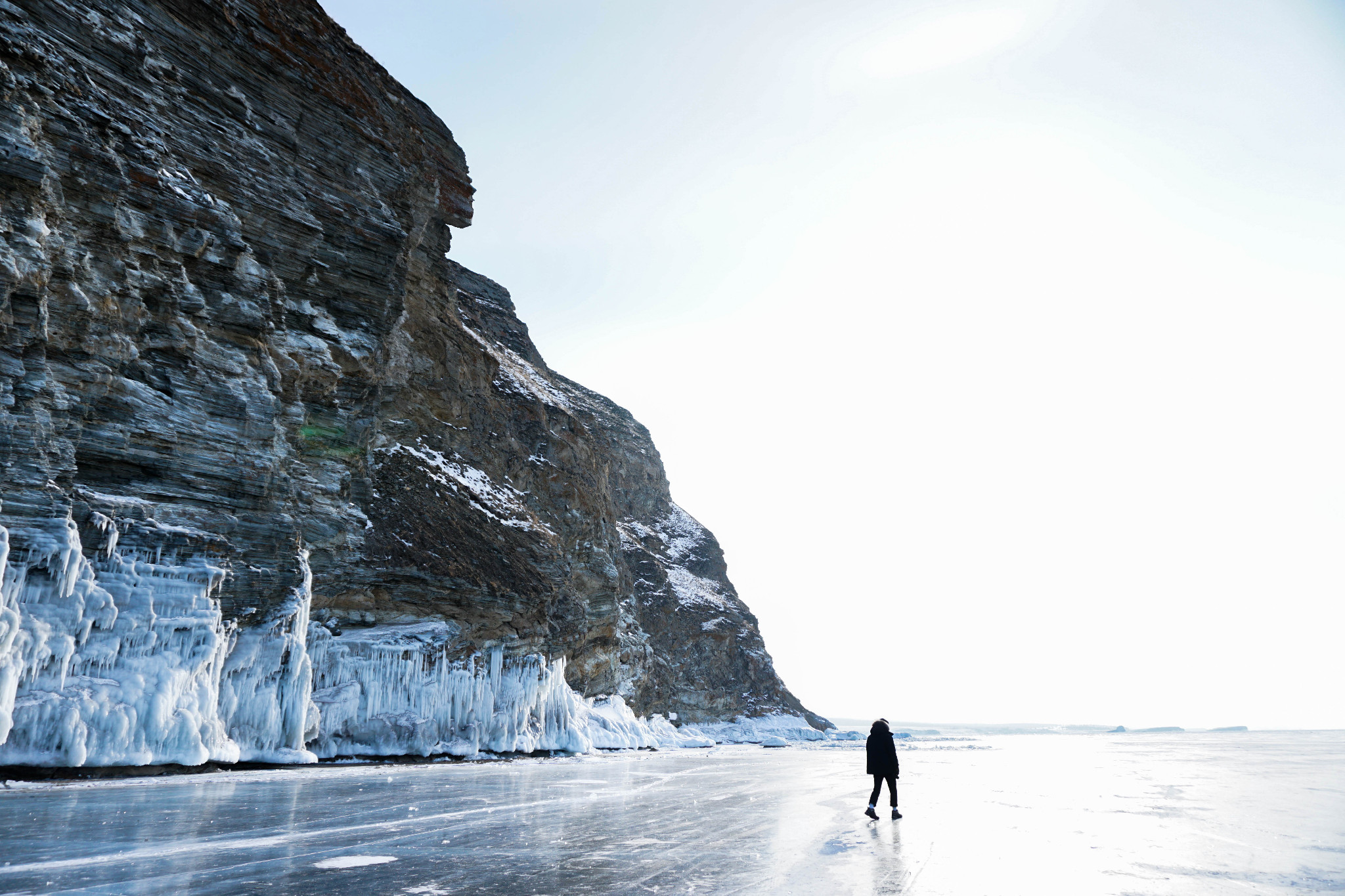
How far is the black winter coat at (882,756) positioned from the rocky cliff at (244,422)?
54.9 ft

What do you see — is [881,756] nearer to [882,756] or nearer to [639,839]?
[882,756]

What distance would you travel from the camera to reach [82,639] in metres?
18.2

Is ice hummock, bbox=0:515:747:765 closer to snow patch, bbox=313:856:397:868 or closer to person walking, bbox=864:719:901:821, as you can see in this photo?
snow patch, bbox=313:856:397:868

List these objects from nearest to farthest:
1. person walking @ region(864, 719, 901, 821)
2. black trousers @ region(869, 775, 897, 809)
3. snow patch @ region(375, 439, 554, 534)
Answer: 1. black trousers @ region(869, 775, 897, 809)
2. person walking @ region(864, 719, 901, 821)
3. snow patch @ region(375, 439, 554, 534)

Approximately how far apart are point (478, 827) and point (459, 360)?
102 feet

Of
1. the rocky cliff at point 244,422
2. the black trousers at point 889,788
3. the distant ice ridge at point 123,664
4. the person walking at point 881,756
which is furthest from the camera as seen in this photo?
the rocky cliff at point 244,422

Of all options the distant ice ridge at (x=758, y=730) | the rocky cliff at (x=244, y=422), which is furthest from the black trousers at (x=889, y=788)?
the distant ice ridge at (x=758, y=730)

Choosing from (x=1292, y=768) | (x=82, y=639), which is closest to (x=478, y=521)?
(x=82, y=639)

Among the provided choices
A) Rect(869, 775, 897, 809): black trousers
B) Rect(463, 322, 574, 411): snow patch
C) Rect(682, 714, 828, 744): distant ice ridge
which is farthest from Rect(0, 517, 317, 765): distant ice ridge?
Rect(682, 714, 828, 744): distant ice ridge

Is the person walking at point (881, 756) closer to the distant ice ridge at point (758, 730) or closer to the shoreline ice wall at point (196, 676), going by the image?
the shoreline ice wall at point (196, 676)

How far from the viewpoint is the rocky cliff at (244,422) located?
18141 mm

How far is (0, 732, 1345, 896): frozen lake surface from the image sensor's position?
7246mm

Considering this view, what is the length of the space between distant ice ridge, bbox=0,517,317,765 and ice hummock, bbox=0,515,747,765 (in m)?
0.03

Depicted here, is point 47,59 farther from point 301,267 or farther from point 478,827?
point 478,827
